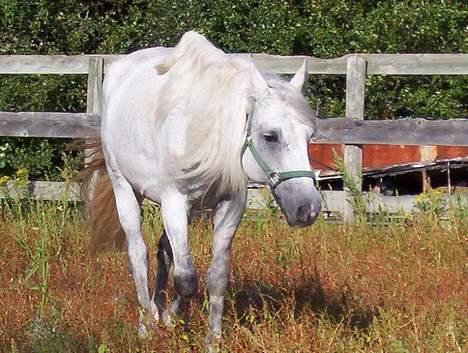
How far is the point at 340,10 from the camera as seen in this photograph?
1230cm

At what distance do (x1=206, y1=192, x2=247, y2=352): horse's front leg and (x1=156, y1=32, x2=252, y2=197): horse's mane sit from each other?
15 cm

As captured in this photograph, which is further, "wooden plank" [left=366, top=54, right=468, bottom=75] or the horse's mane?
"wooden plank" [left=366, top=54, right=468, bottom=75]

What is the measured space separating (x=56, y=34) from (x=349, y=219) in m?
6.15

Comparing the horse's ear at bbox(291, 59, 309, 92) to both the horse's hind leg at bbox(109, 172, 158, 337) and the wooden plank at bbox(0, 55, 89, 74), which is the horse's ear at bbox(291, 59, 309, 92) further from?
the wooden plank at bbox(0, 55, 89, 74)

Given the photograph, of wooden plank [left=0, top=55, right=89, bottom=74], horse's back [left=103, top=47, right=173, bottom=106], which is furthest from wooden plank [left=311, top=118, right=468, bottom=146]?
wooden plank [left=0, top=55, right=89, bottom=74]

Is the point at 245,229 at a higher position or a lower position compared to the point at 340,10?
lower

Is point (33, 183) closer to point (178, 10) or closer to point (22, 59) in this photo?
point (22, 59)

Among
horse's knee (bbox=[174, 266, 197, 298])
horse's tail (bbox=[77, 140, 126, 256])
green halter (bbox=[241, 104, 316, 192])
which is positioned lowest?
horse's knee (bbox=[174, 266, 197, 298])

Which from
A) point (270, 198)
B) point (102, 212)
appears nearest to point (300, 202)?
point (102, 212)

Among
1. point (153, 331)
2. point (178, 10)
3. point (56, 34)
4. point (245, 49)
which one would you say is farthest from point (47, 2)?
point (153, 331)

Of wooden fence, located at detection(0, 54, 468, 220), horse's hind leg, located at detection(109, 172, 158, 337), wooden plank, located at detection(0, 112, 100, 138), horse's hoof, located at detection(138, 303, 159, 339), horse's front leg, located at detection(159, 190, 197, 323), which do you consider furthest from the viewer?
wooden plank, located at detection(0, 112, 100, 138)

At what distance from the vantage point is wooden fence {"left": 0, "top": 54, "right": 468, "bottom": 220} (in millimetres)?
7727

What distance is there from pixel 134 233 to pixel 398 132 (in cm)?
Answer: 276

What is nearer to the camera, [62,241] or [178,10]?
[62,241]
